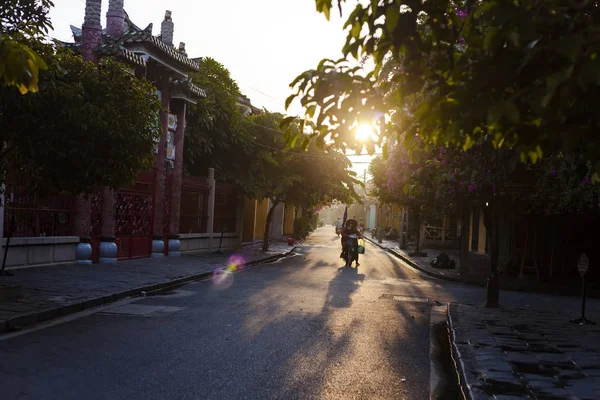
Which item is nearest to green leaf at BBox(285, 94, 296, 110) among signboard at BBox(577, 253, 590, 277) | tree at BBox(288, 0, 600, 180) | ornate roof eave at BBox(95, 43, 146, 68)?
tree at BBox(288, 0, 600, 180)

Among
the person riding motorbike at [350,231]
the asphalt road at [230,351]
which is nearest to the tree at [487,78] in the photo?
the asphalt road at [230,351]

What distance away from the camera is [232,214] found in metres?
30.4

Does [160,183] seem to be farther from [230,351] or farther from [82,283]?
[230,351]

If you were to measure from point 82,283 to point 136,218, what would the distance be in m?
7.67

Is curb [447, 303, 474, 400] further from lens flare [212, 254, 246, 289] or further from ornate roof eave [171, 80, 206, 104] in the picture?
ornate roof eave [171, 80, 206, 104]

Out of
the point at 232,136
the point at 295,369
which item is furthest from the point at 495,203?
the point at 232,136

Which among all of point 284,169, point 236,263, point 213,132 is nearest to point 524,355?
point 236,263

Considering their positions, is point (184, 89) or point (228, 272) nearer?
point (228, 272)

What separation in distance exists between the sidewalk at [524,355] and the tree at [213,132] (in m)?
17.9

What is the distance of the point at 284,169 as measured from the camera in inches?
1149

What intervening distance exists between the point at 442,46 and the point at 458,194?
1465 cm

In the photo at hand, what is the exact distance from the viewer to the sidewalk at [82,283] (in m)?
8.97

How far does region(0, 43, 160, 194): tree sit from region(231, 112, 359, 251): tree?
16634 millimetres

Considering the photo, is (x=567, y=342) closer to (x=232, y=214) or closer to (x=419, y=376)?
(x=419, y=376)
